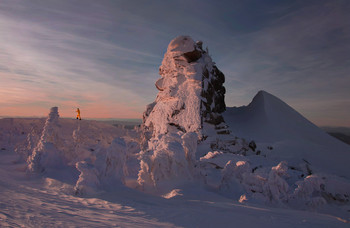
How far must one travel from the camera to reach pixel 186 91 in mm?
24406

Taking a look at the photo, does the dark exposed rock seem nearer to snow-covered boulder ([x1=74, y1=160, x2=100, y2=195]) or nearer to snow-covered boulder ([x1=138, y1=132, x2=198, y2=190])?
snow-covered boulder ([x1=138, y1=132, x2=198, y2=190])

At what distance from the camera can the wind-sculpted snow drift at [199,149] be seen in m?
10.6

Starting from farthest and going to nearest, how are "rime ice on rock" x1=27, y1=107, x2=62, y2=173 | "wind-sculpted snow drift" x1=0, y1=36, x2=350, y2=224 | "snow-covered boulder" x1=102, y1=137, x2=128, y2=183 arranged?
"rime ice on rock" x1=27, y1=107, x2=62, y2=173 → "wind-sculpted snow drift" x1=0, y1=36, x2=350, y2=224 → "snow-covered boulder" x1=102, y1=137, x2=128, y2=183

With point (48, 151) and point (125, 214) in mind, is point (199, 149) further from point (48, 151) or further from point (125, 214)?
point (125, 214)

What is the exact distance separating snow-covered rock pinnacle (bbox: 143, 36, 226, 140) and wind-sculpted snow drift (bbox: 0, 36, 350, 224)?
0.11 m

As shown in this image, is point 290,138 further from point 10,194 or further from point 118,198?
point 10,194

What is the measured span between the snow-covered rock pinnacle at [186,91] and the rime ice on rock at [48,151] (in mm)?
10690

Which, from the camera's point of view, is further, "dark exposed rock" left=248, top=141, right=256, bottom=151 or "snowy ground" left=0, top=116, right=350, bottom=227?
"dark exposed rock" left=248, top=141, right=256, bottom=151

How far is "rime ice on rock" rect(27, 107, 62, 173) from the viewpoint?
44.6 ft

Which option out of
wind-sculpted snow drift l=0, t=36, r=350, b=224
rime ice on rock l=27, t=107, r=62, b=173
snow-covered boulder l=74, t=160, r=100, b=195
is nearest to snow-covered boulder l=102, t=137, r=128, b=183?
wind-sculpted snow drift l=0, t=36, r=350, b=224

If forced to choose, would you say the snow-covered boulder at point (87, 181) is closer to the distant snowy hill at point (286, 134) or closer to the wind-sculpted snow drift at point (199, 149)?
the wind-sculpted snow drift at point (199, 149)

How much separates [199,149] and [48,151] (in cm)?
1248

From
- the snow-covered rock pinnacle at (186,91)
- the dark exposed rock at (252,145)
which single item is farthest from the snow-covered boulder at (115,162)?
the dark exposed rock at (252,145)

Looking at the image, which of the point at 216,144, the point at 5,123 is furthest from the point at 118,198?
the point at 5,123
